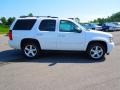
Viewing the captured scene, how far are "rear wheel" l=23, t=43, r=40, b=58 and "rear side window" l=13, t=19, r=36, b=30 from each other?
2.59ft

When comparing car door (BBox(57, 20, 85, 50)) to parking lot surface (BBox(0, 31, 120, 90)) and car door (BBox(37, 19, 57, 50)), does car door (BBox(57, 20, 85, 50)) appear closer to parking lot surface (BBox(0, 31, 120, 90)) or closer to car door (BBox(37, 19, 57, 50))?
car door (BBox(37, 19, 57, 50))

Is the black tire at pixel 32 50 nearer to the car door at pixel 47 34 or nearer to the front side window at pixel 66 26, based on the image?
the car door at pixel 47 34

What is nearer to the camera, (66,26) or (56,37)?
(56,37)

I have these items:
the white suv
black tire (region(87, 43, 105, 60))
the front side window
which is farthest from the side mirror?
black tire (region(87, 43, 105, 60))

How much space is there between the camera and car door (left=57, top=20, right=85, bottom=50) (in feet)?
35.1

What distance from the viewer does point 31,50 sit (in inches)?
437

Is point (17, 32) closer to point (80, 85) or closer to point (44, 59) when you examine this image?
point (44, 59)

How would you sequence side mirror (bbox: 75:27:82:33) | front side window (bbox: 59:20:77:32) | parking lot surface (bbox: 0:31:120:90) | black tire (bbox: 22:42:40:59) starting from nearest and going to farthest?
parking lot surface (bbox: 0:31:120:90) → side mirror (bbox: 75:27:82:33) → front side window (bbox: 59:20:77:32) → black tire (bbox: 22:42:40:59)

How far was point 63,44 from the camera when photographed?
10781 millimetres

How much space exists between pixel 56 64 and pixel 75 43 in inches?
62.1

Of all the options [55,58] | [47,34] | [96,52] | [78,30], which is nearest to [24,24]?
[47,34]

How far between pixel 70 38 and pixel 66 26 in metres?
0.61

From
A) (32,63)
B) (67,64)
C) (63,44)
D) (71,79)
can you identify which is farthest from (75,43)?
(71,79)

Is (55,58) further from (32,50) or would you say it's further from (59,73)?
(59,73)
